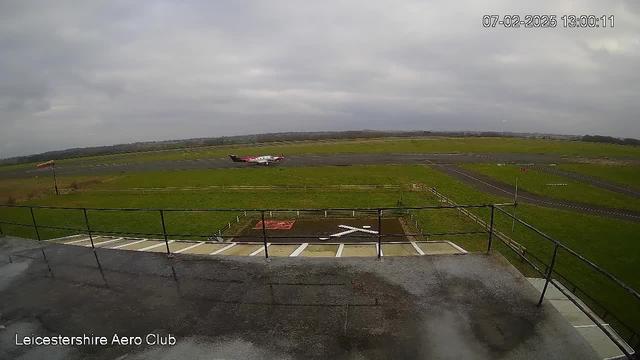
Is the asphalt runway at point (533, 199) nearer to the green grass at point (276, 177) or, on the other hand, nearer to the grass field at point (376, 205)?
the grass field at point (376, 205)

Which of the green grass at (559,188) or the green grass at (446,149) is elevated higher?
the green grass at (446,149)

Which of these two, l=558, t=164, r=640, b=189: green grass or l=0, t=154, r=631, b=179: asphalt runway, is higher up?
l=0, t=154, r=631, b=179: asphalt runway

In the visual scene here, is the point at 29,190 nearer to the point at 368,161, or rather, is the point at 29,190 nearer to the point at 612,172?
the point at 368,161

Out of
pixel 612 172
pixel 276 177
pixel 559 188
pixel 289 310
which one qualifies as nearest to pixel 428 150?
pixel 612 172

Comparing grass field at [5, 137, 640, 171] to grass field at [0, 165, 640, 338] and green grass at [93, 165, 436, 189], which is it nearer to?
green grass at [93, 165, 436, 189]

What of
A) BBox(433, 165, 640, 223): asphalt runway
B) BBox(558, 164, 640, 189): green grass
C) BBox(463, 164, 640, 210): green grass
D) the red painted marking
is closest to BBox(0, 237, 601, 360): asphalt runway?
the red painted marking

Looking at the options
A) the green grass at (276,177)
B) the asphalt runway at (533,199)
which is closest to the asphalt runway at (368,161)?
the green grass at (276,177)

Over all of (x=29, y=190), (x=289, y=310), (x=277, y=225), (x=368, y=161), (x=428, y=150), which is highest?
(x=428, y=150)
